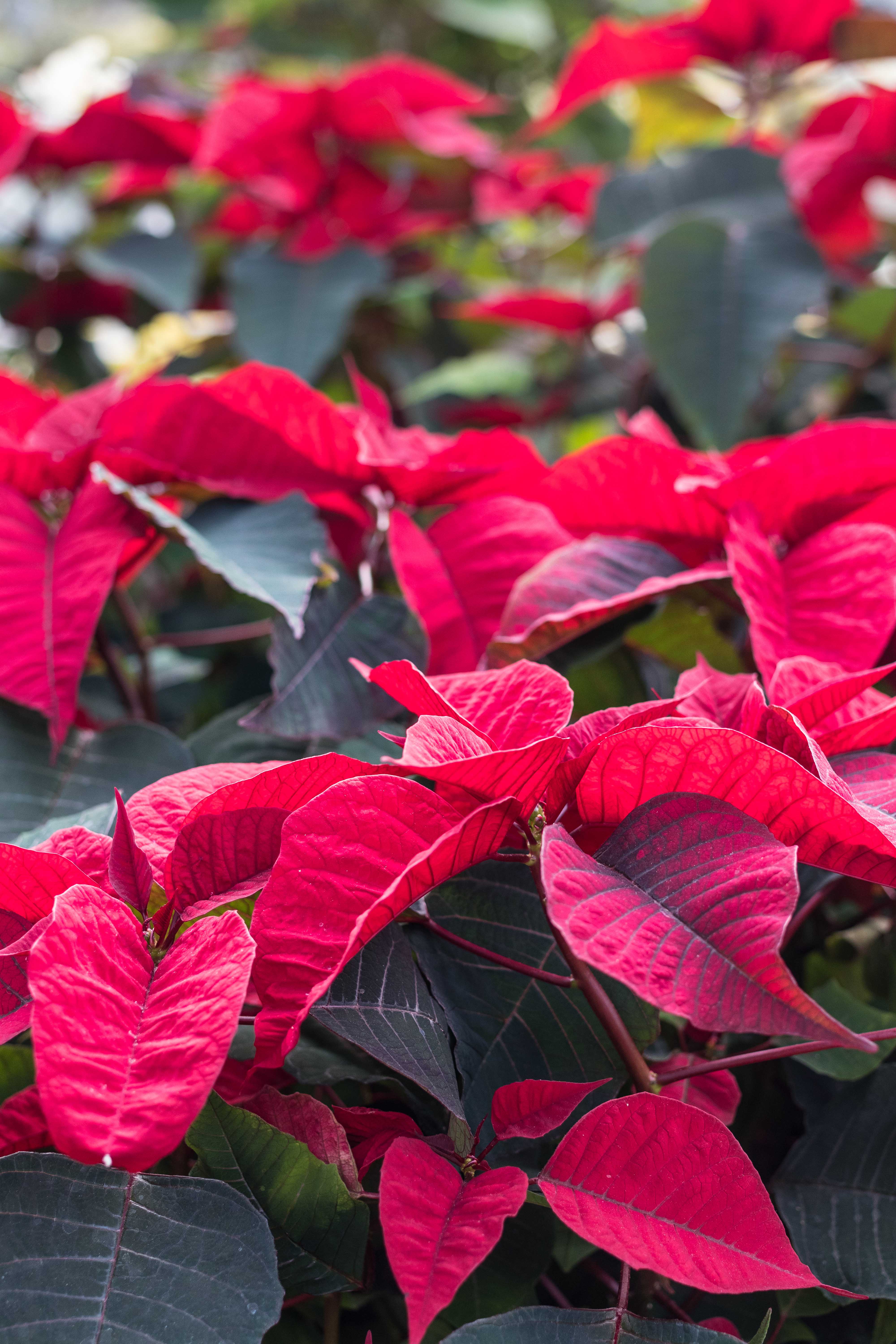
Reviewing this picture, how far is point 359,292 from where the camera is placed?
3.06 ft

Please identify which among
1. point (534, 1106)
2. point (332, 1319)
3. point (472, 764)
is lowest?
point (332, 1319)

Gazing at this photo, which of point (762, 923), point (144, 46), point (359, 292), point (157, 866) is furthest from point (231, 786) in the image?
point (144, 46)

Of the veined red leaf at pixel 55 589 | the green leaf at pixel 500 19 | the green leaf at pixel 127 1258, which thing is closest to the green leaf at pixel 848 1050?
the green leaf at pixel 127 1258

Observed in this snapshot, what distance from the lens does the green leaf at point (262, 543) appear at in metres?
0.44

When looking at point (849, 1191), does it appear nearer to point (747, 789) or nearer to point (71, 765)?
point (747, 789)

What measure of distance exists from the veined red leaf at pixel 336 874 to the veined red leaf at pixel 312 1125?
5 cm

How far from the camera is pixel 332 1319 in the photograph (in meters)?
0.36

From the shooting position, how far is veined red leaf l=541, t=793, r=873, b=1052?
0.26 meters

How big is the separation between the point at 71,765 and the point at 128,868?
18cm

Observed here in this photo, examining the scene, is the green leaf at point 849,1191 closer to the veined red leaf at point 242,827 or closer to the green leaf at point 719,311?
the veined red leaf at point 242,827

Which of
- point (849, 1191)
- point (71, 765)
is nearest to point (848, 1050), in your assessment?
point (849, 1191)

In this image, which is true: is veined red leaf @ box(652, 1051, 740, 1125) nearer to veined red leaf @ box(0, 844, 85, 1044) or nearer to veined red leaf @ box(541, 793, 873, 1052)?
veined red leaf @ box(541, 793, 873, 1052)

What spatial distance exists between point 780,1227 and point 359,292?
2.75 ft

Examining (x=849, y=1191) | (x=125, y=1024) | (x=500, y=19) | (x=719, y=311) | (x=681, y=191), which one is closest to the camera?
(x=125, y=1024)
